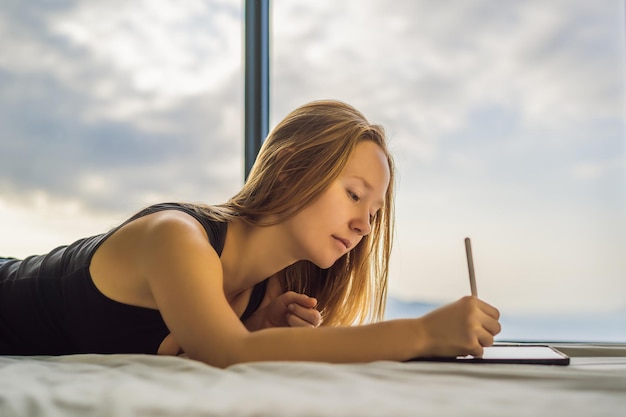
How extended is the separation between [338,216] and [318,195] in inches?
2.3

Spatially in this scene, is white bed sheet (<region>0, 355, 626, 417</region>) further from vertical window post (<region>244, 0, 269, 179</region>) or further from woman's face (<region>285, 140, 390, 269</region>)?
vertical window post (<region>244, 0, 269, 179</region>)

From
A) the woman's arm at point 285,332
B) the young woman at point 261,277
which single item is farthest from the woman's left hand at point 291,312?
the woman's arm at point 285,332

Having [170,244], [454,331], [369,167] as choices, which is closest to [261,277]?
[369,167]

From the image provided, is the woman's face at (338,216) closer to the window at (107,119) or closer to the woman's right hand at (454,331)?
the woman's right hand at (454,331)

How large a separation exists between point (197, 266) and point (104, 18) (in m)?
1.86

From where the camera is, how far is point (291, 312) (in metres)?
1.30

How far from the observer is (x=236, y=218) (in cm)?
128

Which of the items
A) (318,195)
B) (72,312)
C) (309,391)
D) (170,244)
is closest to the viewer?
(309,391)

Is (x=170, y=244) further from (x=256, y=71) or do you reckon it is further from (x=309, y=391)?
(x=256, y=71)

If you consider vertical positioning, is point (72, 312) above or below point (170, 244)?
below

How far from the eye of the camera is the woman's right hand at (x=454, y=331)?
0.82m

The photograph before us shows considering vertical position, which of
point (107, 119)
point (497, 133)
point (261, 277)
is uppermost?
point (107, 119)

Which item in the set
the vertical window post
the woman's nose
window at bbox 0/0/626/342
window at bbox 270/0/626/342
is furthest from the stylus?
the vertical window post

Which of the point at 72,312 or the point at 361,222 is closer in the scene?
the point at 72,312
